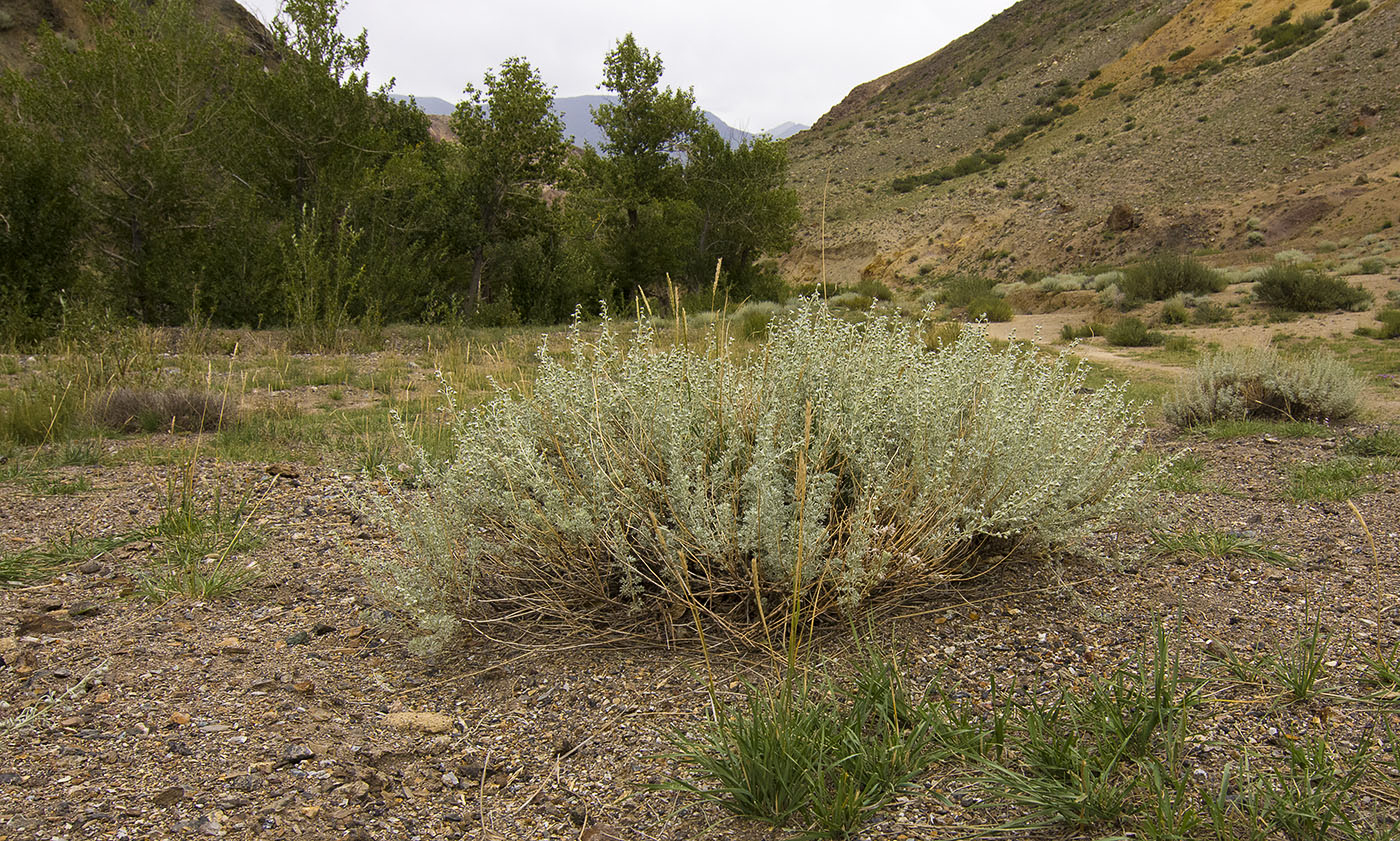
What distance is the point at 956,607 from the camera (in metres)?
2.48

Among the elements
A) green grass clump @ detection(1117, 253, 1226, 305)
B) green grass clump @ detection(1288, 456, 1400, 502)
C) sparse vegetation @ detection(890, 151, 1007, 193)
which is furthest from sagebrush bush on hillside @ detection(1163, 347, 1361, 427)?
sparse vegetation @ detection(890, 151, 1007, 193)

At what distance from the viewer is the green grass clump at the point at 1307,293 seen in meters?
13.3

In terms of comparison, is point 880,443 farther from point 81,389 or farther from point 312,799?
point 81,389

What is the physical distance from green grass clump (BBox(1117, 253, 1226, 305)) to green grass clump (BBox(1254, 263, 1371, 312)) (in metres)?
1.86

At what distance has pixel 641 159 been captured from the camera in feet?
69.3

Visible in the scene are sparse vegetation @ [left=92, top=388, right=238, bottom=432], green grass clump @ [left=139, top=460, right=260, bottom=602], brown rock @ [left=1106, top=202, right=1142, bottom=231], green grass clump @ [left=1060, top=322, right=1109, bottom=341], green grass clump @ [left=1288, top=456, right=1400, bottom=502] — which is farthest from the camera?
brown rock @ [left=1106, top=202, right=1142, bottom=231]

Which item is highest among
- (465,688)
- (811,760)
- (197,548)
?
(197,548)

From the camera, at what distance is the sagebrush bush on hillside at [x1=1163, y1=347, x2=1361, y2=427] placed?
5617mm

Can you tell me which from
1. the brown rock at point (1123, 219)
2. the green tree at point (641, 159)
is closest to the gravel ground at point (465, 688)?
the green tree at point (641, 159)

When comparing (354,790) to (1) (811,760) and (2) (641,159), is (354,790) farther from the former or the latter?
(2) (641,159)

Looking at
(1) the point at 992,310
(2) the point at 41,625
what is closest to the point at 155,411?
(2) the point at 41,625

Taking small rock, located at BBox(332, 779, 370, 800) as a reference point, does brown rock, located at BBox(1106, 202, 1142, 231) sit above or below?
above

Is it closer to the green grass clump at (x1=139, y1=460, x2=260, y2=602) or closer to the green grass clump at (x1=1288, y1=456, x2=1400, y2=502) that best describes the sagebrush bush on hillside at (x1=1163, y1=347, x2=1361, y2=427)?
the green grass clump at (x1=1288, y1=456, x2=1400, y2=502)

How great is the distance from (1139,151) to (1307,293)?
19.4m
